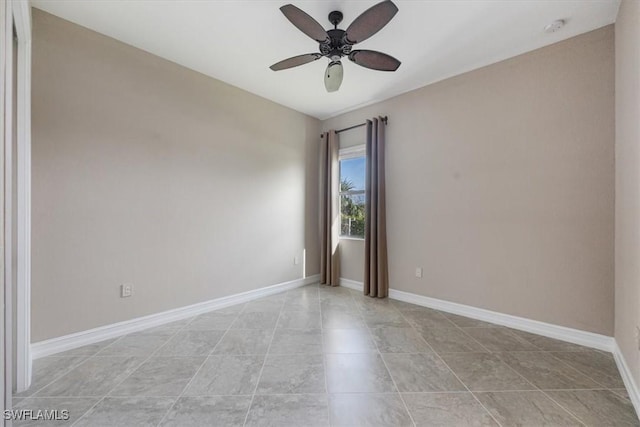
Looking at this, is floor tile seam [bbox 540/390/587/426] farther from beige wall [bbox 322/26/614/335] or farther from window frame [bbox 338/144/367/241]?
window frame [bbox 338/144/367/241]

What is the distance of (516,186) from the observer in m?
2.66

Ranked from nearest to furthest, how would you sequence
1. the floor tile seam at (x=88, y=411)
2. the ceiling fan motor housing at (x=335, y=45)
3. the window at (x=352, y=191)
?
1. the floor tile seam at (x=88, y=411)
2. the ceiling fan motor housing at (x=335, y=45)
3. the window at (x=352, y=191)

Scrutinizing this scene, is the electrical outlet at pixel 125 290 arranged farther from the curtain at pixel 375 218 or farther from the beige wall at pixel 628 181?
the beige wall at pixel 628 181

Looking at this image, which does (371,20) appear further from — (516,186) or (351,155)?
(351,155)

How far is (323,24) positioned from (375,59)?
1.87 feet

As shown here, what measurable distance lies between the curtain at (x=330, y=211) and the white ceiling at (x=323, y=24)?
127 centimetres

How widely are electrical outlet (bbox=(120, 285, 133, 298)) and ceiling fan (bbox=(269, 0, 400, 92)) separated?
243 centimetres

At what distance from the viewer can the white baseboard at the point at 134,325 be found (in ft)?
6.93

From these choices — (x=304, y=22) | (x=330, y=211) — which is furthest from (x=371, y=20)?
(x=330, y=211)

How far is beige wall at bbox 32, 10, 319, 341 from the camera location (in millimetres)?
2148

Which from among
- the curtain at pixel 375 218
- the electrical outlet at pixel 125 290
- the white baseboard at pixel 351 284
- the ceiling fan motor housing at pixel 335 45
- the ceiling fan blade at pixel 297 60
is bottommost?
the white baseboard at pixel 351 284

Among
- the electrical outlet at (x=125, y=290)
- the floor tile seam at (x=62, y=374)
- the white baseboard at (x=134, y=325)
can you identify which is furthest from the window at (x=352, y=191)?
the floor tile seam at (x=62, y=374)

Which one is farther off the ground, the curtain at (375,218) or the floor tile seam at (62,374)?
the curtain at (375,218)

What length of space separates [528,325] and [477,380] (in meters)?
1.20
